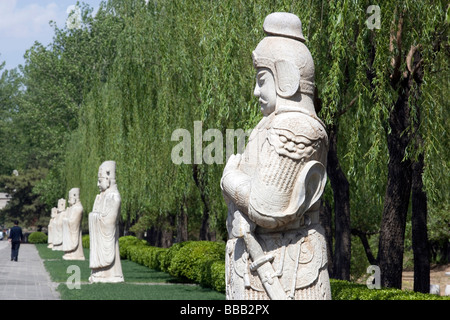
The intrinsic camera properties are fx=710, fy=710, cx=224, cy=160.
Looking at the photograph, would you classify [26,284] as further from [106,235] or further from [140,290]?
[140,290]

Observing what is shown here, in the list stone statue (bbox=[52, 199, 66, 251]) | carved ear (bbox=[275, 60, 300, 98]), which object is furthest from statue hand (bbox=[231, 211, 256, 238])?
stone statue (bbox=[52, 199, 66, 251])

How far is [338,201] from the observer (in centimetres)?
1280

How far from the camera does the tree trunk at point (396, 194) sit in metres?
9.34

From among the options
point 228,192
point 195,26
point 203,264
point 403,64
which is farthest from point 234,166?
point 203,264

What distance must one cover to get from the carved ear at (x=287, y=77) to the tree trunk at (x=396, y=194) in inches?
187

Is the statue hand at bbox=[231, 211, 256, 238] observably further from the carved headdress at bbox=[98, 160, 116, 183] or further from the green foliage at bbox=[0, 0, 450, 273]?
the carved headdress at bbox=[98, 160, 116, 183]

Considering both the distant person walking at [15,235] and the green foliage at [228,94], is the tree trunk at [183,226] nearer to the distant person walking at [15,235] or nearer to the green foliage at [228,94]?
the green foliage at [228,94]

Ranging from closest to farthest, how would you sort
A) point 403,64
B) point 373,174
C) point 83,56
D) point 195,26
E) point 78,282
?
point 373,174 < point 403,64 < point 195,26 < point 78,282 < point 83,56

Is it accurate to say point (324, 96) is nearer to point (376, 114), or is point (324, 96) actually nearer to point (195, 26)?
point (376, 114)

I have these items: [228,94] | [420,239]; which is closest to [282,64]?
[228,94]

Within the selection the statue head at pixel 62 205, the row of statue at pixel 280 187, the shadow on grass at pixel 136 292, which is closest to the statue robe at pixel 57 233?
the statue head at pixel 62 205

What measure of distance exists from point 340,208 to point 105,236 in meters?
5.88

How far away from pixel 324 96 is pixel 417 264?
12.8 ft

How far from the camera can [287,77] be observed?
189 inches
